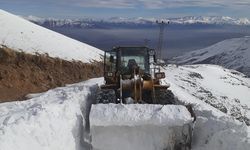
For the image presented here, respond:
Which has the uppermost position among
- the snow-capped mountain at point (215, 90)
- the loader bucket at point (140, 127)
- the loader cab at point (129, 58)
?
the loader cab at point (129, 58)

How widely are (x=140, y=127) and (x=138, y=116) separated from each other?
406mm

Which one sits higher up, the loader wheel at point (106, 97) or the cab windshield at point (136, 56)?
the cab windshield at point (136, 56)

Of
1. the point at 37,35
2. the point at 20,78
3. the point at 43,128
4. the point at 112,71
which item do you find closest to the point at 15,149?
the point at 43,128

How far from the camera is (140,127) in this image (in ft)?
47.7

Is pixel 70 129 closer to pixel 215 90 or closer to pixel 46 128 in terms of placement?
pixel 46 128

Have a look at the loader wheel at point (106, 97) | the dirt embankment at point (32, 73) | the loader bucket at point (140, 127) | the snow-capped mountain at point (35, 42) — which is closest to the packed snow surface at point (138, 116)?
the loader bucket at point (140, 127)

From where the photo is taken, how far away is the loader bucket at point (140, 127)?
46.6 ft

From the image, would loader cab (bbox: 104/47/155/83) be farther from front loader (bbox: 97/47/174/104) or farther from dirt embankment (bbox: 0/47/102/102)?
dirt embankment (bbox: 0/47/102/102)

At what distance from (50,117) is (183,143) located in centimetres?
367

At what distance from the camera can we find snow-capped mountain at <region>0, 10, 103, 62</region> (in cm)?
3694

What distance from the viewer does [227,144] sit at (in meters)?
13.5

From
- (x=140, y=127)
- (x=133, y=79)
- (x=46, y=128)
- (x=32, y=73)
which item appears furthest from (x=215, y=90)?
(x=46, y=128)

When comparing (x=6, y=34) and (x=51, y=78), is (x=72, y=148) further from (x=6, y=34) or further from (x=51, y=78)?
(x=6, y=34)

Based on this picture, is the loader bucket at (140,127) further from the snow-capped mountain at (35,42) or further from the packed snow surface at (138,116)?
the snow-capped mountain at (35,42)
